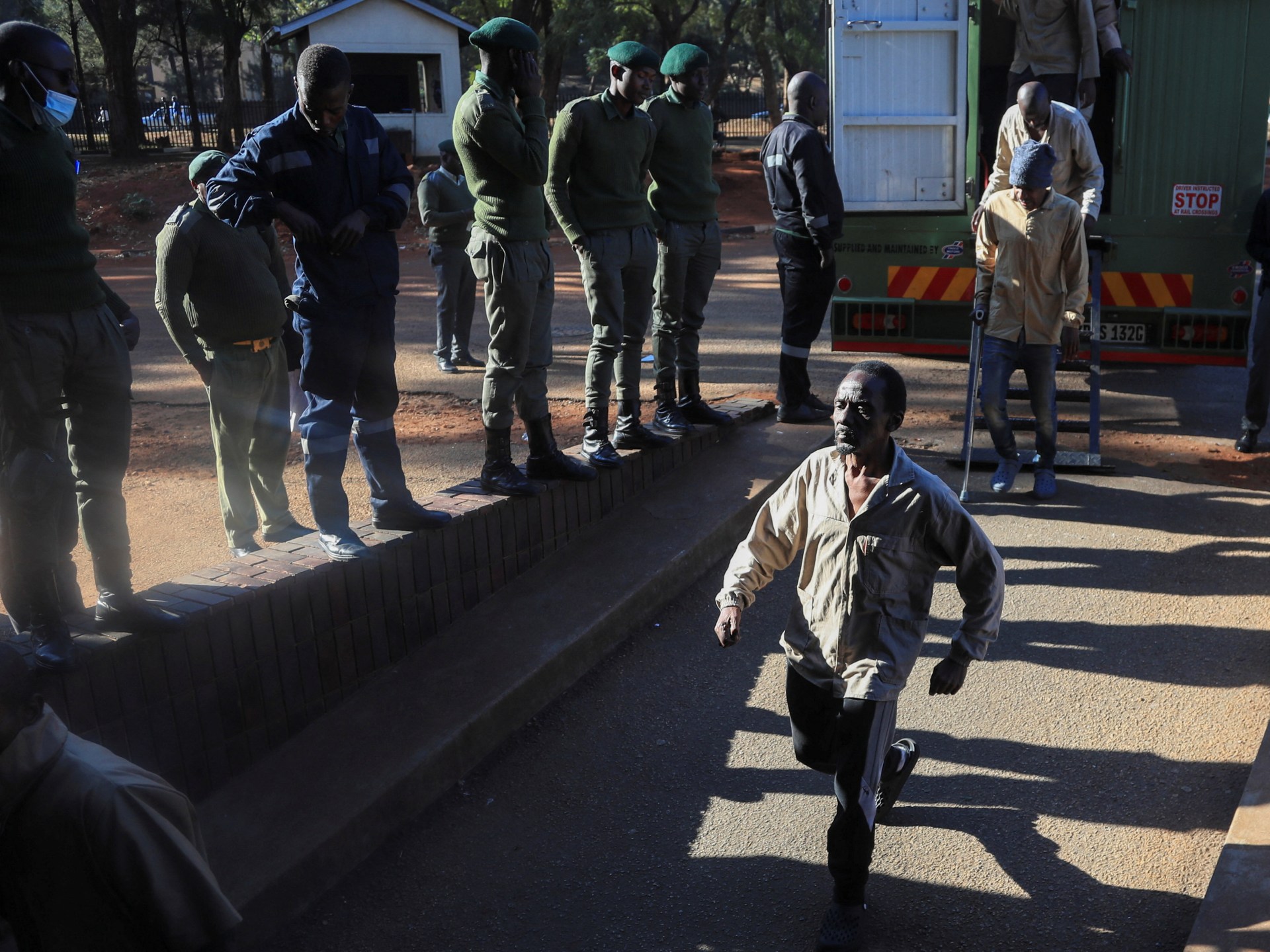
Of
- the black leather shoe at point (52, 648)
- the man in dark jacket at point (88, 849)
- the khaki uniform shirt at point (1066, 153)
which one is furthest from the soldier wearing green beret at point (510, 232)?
the man in dark jacket at point (88, 849)

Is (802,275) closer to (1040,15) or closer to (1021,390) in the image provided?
(1021,390)

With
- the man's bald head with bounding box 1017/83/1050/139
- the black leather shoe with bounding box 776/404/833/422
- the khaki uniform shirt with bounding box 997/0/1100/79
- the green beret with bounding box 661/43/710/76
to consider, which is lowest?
the black leather shoe with bounding box 776/404/833/422

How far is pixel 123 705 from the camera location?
12.3ft

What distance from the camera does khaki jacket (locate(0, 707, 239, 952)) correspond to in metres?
2.19

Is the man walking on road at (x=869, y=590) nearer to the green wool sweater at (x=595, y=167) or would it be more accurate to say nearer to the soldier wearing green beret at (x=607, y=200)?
the soldier wearing green beret at (x=607, y=200)

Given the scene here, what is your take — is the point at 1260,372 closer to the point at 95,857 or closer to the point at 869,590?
the point at 869,590

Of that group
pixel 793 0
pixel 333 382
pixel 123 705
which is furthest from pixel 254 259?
pixel 793 0

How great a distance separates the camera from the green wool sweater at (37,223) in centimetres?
370

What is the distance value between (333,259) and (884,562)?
8.13ft

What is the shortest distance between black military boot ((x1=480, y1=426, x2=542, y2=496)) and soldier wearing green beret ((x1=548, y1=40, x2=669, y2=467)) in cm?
70

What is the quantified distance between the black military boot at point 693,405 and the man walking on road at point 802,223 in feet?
2.12

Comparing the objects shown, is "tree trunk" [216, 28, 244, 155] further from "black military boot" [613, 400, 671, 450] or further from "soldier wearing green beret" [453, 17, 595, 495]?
"soldier wearing green beret" [453, 17, 595, 495]

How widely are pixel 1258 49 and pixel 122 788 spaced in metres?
8.22

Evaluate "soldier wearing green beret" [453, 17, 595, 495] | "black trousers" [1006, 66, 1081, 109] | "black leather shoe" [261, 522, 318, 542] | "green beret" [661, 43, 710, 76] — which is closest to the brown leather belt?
"black leather shoe" [261, 522, 318, 542]
